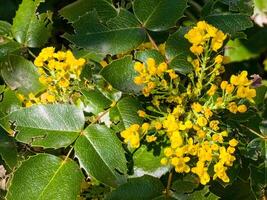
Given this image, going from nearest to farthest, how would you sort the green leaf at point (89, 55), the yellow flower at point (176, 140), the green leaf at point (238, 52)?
the yellow flower at point (176, 140) < the green leaf at point (89, 55) < the green leaf at point (238, 52)

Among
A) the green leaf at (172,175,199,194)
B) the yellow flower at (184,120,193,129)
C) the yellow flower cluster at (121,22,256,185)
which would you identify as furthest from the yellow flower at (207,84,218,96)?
the green leaf at (172,175,199,194)

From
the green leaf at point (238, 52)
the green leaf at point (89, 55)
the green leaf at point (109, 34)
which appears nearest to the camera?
Result: the green leaf at point (109, 34)

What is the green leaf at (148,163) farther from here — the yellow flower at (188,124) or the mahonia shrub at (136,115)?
the yellow flower at (188,124)

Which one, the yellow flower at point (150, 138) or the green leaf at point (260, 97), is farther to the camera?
the green leaf at point (260, 97)

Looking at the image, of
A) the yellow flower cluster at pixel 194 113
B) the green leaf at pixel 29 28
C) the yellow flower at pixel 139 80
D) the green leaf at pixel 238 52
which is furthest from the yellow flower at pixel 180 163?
the green leaf at pixel 238 52

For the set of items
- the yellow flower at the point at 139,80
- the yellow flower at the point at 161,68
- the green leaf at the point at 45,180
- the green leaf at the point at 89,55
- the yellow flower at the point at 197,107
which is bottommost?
the green leaf at the point at 45,180

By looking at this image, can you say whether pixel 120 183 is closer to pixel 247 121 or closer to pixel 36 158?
pixel 36 158

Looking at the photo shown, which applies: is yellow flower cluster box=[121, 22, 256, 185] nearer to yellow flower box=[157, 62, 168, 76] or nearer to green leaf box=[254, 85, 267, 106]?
yellow flower box=[157, 62, 168, 76]

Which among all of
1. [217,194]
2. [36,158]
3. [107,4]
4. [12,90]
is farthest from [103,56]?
[217,194]
